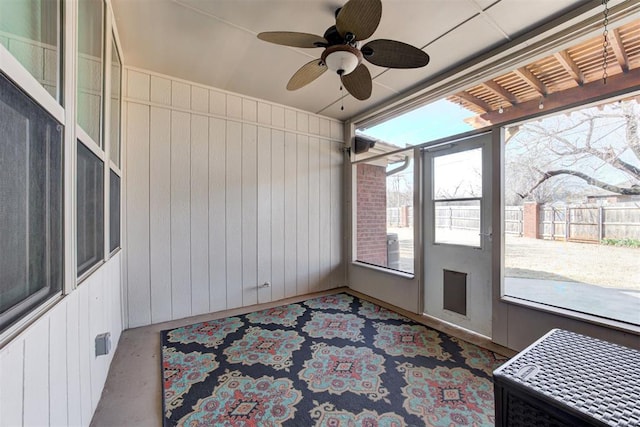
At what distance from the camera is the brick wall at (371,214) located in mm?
3990

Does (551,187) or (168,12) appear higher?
(168,12)

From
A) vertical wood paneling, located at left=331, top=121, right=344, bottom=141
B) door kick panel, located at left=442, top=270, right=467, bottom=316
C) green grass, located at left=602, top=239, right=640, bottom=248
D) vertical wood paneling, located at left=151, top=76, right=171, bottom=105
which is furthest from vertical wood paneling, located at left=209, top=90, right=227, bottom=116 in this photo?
green grass, located at left=602, top=239, right=640, bottom=248

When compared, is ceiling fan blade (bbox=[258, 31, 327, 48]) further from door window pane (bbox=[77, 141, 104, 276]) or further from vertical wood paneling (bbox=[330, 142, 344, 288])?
vertical wood paneling (bbox=[330, 142, 344, 288])

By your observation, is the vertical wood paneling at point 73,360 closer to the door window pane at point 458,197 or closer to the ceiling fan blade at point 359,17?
the ceiling fan blade at point 359,17

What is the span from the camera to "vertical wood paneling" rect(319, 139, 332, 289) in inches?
167

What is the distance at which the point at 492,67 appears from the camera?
2.59 m

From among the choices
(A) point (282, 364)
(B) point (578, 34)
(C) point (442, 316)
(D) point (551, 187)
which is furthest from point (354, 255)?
(B) point (578, 34)

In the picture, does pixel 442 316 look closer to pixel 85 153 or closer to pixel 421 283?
pixel 421 283

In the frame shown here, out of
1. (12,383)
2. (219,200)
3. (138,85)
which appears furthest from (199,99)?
(12,383)

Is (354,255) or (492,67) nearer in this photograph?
(492,67)

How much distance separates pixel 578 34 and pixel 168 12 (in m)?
3.24

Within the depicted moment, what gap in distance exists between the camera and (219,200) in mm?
3371

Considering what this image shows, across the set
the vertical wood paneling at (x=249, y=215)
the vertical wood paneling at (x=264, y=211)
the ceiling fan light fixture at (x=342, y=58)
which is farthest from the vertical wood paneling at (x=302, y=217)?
the ceiling fan light fixture at (x=342, y=58)

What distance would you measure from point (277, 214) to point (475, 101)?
2.78 meters
